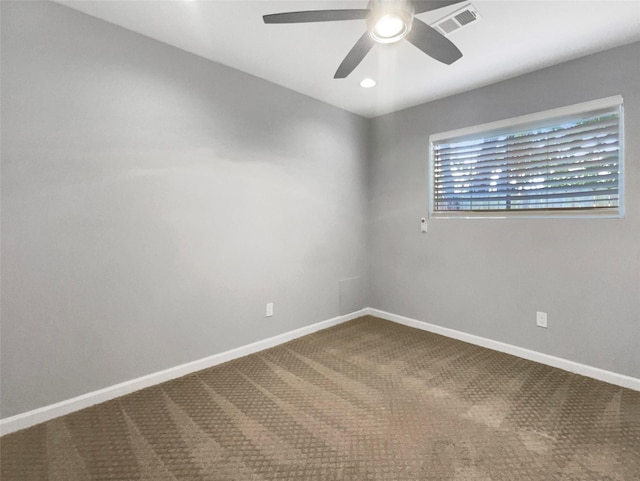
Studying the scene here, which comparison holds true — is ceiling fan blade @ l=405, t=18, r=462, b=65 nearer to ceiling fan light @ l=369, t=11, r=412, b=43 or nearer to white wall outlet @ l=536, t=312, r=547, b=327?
ceiling fan light @ l=369, t=11, r=412, b=43

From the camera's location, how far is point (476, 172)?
126 inches

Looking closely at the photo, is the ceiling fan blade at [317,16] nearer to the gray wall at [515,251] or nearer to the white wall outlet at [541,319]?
the gray wall at [515,251]

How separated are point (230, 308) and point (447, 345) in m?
2.13

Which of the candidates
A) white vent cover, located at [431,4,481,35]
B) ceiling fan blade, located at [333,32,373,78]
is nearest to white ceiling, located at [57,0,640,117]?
white vent cover, located at [431,4,481,35]

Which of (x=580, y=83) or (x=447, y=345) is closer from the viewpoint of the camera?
(x=580, y=83)

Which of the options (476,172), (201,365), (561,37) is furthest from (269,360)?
(561,37)

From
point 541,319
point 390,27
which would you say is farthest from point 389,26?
point 541,319

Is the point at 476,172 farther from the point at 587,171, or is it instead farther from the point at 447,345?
the point at 447,345

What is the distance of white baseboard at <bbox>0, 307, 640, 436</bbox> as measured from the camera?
6.40ft

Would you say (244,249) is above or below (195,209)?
below

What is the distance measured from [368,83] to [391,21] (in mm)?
1421

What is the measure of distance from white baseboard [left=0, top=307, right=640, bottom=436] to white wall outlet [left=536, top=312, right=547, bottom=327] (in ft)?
0.85

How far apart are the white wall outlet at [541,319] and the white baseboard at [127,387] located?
217cm

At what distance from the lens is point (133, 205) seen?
227 cm
